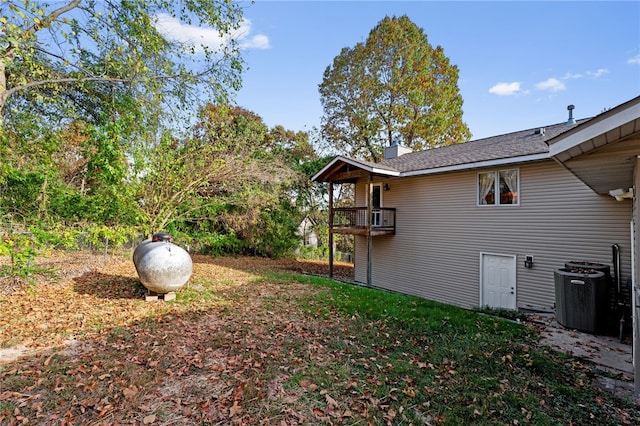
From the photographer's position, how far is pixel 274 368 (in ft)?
13.5

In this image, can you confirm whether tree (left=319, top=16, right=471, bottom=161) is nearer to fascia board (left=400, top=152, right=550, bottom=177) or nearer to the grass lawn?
fascia board (left=400, top=152, right=550, bottom=177)

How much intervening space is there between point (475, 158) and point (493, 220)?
2035mm

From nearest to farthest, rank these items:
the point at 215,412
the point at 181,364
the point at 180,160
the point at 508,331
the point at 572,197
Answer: the point at 215,412 → the point at 181,364 → the point at 508,331 → the point at 572,197 → the point at 180,160

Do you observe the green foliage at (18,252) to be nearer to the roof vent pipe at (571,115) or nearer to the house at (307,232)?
the roof vent pipe at (571,115)

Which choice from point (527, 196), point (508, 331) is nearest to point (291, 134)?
point (527, 196)

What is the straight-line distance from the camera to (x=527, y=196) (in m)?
8.79

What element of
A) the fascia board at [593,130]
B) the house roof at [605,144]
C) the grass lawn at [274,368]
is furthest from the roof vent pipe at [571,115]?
the fascia board at [593,130]

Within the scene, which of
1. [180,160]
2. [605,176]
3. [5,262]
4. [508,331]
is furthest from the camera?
[180,160]

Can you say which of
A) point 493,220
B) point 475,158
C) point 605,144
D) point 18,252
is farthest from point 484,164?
point 18,252

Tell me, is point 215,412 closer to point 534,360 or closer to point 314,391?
point 314,391

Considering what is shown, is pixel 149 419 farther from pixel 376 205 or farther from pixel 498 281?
pixel 376 205

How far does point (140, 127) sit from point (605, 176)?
11.1 meters

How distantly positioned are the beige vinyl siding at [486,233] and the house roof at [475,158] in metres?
0.48

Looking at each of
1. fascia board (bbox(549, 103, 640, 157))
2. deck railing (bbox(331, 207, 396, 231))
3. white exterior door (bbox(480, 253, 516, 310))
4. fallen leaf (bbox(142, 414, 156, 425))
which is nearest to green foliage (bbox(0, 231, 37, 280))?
fallen leaf (bbox(142, 414, 156, 425))
